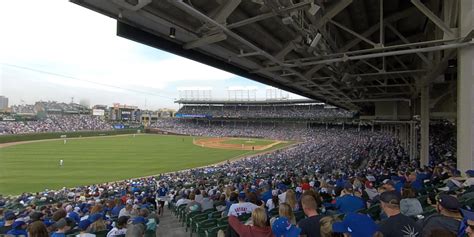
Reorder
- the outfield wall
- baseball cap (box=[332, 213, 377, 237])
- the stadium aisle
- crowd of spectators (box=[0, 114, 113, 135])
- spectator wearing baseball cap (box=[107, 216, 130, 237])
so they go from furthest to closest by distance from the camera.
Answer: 1. crowd of spectators (box=[0, 114, 113, 135])
2. the outfield wall
3. the stadium aisle
4. spectator wearing baseball cap (box=[107, 216, 130, 237])
5. baseball cap (box=[332, 213, 377, 237])

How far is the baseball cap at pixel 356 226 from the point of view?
A: 299cm

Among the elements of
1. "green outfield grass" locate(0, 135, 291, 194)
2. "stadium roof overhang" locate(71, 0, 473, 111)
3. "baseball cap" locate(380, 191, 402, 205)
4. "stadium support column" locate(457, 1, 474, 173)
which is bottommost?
"green outfield grass" locate(0, 135, 291, 194)

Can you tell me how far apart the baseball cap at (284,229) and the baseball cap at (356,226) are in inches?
16.4

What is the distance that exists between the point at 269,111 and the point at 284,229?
293 feet

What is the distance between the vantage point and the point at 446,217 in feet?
10.9

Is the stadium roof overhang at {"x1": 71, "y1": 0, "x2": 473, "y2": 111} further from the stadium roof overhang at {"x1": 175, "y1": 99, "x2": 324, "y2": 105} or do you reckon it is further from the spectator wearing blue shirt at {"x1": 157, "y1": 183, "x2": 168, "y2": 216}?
the stadium roof overhang at {"x1": 175, "y1": 99, "x2": 324, "y2": 105}

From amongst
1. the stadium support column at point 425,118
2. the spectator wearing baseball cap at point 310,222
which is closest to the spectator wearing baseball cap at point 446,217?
the spectator wearing baseball cap at point 310,222

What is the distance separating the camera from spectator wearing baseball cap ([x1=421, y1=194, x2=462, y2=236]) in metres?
3.21

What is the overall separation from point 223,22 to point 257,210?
14.1ft

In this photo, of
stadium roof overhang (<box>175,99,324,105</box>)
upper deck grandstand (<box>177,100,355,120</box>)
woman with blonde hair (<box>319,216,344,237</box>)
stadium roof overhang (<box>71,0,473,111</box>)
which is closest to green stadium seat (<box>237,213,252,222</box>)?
woman with blonde hair (<box>319,216,344,237</box>)

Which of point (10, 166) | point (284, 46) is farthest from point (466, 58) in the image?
point (10, 166)

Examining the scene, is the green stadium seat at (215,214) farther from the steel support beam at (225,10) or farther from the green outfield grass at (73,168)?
the green outfield grass at (73,168)

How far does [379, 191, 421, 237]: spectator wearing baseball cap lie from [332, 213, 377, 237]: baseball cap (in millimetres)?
214

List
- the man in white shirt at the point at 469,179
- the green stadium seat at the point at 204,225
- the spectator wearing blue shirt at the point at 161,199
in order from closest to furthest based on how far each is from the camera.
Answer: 1. the man in white shirt at the point at 469,179
2. the green stadium seat at the point at 204,225
3. the spectator wearing blue shirt at the point at 161,199
